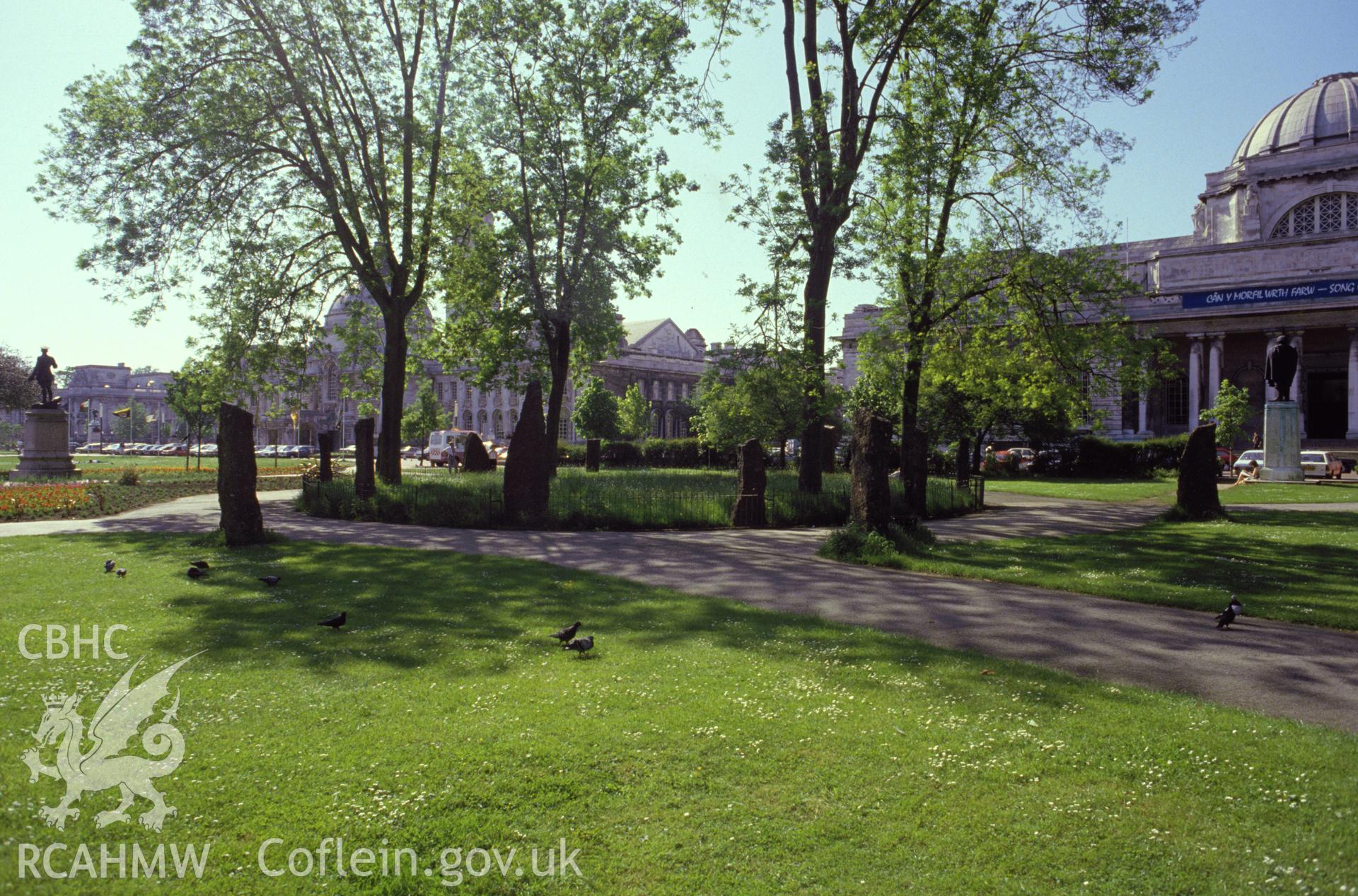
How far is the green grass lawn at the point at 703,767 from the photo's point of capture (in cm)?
361

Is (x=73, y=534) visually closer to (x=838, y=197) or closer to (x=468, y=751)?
(x=468, y=751)

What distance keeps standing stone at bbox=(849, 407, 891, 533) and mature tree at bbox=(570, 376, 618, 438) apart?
49.3 meters

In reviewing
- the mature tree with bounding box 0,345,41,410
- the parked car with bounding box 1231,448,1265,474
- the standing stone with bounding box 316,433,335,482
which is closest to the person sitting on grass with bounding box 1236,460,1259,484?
the parked car with bounding box 1231,448,1265,474

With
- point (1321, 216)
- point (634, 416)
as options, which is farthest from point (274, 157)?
point (1321, 216)

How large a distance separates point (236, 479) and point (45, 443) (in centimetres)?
2375

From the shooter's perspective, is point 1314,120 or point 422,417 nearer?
point 1314,120

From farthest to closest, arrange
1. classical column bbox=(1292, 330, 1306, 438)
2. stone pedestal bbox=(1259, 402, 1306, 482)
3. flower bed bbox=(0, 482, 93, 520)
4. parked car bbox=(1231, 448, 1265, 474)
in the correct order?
1. classical column bbox=(1292, 330, 1306, 438)
2. parked car bbox=(1231, 448, 1265, 474)
3. stone pedestal bbox=(1259, 402, 1306, 482)
4. flower bed bbox=(0, 482, 93, 520)

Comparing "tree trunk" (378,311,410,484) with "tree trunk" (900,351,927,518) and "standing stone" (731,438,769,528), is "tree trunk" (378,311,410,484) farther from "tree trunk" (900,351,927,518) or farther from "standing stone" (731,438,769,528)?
"tree trunk" (900,351,927,518)

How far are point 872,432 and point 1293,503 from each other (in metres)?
16.8

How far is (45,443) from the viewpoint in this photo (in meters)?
31.0

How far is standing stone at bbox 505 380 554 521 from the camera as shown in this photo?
1759 centimetres

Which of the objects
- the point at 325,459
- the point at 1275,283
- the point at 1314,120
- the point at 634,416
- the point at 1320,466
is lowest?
the point at 1320,466

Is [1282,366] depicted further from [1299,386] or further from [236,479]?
[1299,386]

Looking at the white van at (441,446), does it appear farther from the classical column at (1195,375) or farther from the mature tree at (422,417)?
the classical column at (1195,375)
